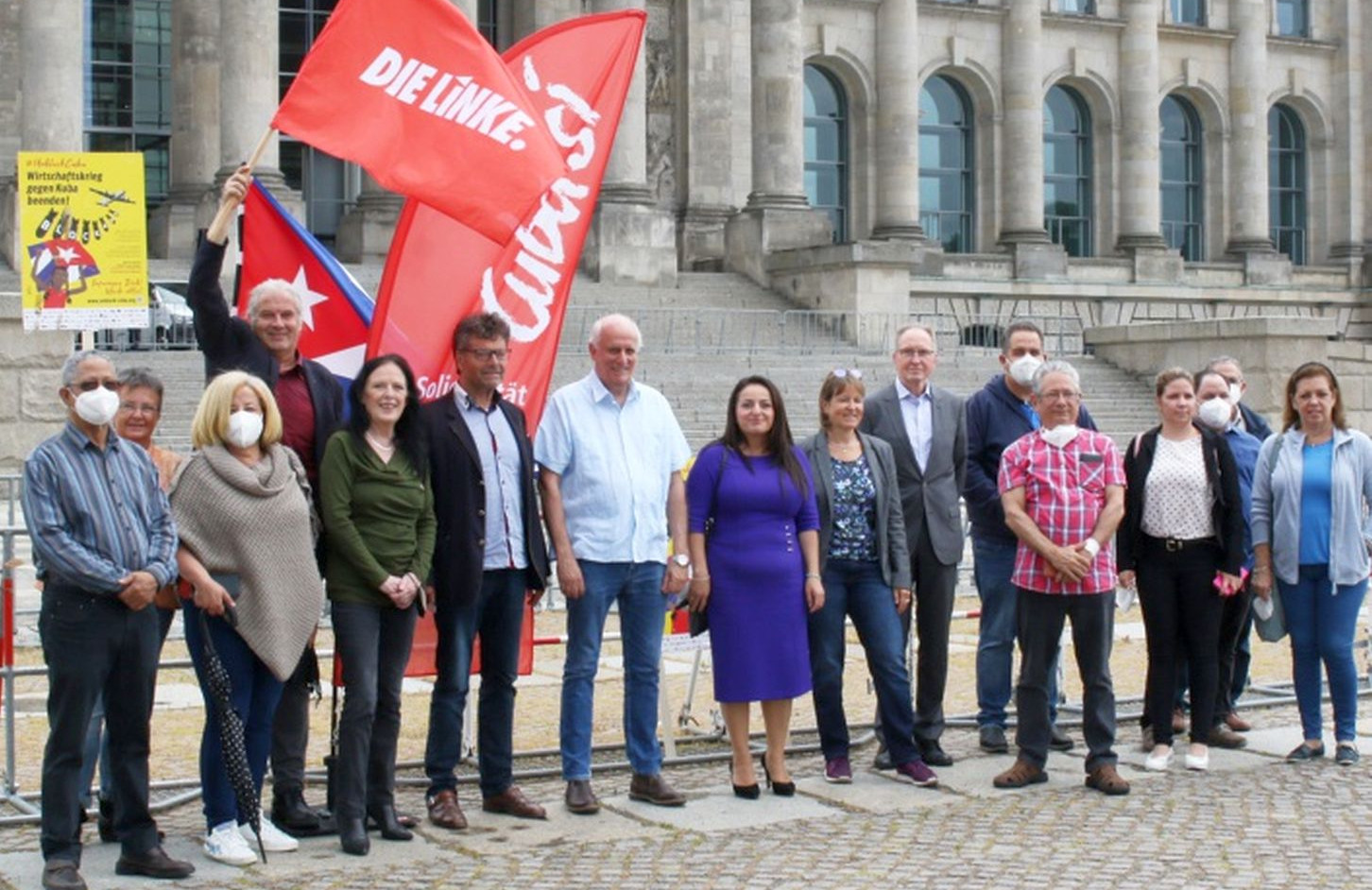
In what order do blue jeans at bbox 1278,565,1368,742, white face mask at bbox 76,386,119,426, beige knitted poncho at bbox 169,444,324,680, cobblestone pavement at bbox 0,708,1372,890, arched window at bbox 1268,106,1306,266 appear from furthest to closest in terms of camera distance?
1. arched window at bbox 1268,106,1306,266
2. blue jeans at bbox 1278,565,1368,742
3. beige knitted poncho at bbox 169,444,324,680
4. cobblestone pavement at bbox 0,708,1372,890
5. white face mask at bbox 76,386,119,426

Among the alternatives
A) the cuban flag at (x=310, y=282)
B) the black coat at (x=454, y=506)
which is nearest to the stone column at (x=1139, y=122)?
the cuban flag at (x=310, y=282)

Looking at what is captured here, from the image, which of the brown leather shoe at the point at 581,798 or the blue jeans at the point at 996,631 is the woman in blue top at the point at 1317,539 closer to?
the blue jeans at the point at 996,631

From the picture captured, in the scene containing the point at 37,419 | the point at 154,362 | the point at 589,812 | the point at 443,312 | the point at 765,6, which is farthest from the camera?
the point at 765,6

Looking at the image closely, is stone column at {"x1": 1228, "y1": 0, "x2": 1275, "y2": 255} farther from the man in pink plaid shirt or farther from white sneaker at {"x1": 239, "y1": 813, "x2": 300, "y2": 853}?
white sneaker at {"x1": 239, "y1": 813, "x2": 300, "y2": 853}

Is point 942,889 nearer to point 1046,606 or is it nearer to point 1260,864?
point 1260,864

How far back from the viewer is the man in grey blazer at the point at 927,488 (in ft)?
35.3

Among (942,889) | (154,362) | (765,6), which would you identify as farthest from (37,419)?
(765,6)

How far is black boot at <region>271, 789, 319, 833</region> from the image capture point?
8.86 metres

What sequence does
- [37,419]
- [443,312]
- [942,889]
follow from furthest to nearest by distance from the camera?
[37,419], [443,312], [942,889]

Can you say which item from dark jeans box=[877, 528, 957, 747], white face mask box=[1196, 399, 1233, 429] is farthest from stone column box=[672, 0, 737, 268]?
dark jeans box=[877, 528, 957, 747]

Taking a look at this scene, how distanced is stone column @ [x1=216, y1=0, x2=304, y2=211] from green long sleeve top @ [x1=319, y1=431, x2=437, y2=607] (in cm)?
2686

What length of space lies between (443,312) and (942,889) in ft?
12.5

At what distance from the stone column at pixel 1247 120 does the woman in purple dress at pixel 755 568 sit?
1795 inches

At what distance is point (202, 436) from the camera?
8328mm
